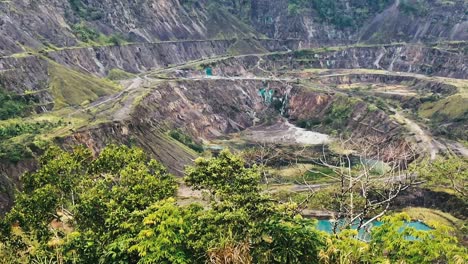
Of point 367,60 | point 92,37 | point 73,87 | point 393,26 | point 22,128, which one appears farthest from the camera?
point 393,26

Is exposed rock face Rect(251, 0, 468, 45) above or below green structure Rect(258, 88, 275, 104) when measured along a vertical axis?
above

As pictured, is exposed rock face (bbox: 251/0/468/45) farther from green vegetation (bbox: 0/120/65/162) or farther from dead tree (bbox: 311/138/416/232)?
green vegetation (bbox: 0/120/65/162)

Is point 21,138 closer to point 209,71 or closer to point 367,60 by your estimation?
point 209,71

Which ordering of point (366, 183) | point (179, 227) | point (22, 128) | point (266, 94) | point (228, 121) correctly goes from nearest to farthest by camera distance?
point (179, 227)
point (366, 183)
point (22, 128)
point (228, 121)
point (266, 94)

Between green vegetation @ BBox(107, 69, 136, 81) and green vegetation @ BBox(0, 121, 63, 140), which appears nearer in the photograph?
green vegetation @ BBox(0, 121, 63, 140)

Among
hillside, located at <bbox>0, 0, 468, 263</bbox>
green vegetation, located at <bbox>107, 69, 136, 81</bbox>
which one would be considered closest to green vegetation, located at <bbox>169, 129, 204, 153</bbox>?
hillside, located at <bbox>0, 0, 468, 263</bbox>

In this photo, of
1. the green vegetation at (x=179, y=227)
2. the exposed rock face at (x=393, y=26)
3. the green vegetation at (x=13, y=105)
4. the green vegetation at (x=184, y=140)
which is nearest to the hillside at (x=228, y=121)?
the green vegetation at (x=179, y=227)

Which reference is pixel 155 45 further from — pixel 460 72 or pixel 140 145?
pixel 460 72

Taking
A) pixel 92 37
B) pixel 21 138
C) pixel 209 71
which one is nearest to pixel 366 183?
pixel 21 138
